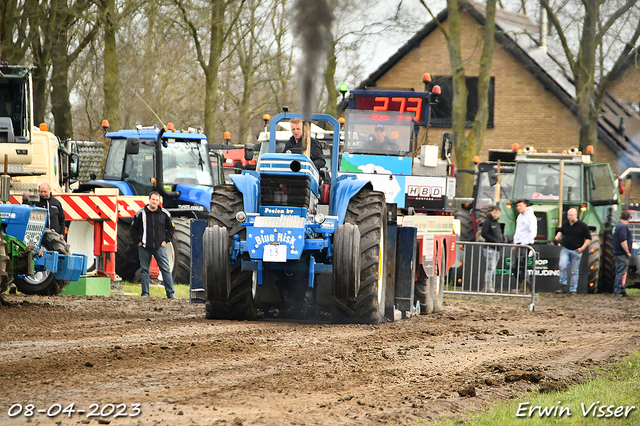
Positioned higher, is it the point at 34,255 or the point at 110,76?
the point at 110,76

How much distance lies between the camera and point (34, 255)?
39.5 ft

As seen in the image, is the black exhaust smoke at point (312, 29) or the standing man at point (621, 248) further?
the standing man at point (621, 248)

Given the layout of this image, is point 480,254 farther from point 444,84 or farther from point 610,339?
point 444,84

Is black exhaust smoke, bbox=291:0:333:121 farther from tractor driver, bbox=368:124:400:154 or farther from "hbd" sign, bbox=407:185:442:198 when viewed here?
"hbd" sign, bbox=407:185:442:198

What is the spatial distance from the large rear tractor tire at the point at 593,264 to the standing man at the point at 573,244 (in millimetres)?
221

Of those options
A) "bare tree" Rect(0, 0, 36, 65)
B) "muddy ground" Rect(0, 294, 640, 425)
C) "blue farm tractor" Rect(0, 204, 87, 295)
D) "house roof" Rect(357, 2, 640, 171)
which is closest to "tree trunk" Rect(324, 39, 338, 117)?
"bare tree" Rect(0, 0, 36, 65)

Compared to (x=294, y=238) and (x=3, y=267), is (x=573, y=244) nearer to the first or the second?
(x=294, y=238)

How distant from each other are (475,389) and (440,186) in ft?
33.6

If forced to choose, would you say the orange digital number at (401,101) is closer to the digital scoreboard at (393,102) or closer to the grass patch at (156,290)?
the digital scoreboard at (393,102)

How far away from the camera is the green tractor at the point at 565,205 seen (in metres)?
19.0

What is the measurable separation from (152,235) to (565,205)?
9560 mm

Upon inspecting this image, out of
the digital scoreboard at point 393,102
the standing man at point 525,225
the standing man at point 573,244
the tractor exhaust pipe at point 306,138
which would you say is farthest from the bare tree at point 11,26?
the tractor exhaust pipe at point 306,138

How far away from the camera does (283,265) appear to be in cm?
950

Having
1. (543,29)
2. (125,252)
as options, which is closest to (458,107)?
(543,29)
